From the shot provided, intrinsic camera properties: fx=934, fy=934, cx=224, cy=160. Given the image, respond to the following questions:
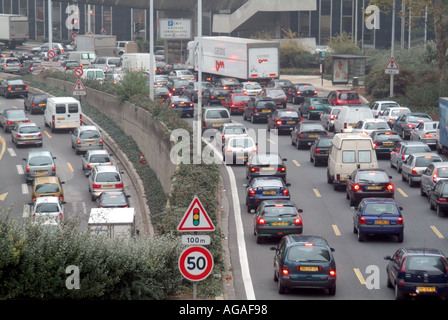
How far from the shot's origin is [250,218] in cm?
3083

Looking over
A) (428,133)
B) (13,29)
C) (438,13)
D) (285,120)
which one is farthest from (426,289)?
(13,29)

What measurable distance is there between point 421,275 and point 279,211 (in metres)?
7.35

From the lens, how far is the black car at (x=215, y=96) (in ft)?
200

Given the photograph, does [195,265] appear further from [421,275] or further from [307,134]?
[307,134]

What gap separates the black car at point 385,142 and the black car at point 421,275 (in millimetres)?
20493

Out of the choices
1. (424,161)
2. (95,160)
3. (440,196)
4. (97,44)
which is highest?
(97,44)

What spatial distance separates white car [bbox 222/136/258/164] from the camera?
39.8 m

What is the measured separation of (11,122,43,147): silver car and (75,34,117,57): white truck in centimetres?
4560

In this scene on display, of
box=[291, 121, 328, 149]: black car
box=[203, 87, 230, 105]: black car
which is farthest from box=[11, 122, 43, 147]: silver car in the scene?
box=[291, 121, 328, 149]: black car

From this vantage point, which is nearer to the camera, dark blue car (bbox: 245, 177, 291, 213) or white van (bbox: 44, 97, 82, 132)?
dark blue car (bbox: 245, 177, 291, 213)

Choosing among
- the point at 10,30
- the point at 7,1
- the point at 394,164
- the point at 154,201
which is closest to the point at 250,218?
the point at 154,201

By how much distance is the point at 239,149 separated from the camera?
3994cm

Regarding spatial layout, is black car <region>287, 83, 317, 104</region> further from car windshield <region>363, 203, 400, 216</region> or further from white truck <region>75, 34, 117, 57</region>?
white truck <region>75, 34, 117, 57</region>

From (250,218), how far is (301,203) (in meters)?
2.65
